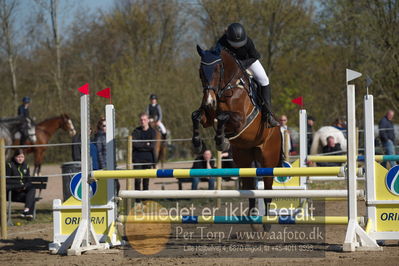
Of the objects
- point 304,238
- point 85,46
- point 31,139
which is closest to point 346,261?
point 304,238

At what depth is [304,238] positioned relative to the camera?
739cm

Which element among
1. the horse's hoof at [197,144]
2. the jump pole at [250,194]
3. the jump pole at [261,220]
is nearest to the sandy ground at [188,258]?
the jump pole at [261,220]

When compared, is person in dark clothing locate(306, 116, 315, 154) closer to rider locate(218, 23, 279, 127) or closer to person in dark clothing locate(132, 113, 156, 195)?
person in dark clothing locate(132, 113, 156, 195)

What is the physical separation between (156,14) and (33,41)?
624 centimetres

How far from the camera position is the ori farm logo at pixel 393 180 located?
258 inches

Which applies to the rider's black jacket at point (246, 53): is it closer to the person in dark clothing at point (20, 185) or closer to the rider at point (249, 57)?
the rider at point (249, 57)

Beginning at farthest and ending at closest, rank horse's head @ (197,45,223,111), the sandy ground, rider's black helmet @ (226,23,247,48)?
rider's black helmet @ (226,23,247,48) → horse's head @ (197,45,223,111) → the sandy ground

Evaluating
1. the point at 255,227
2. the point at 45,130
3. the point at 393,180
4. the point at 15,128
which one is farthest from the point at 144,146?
the point at 45,130

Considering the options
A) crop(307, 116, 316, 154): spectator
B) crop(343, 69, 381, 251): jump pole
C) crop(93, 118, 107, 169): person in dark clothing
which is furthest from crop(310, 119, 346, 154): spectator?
crop(343, 69, 381, 251): jump pole

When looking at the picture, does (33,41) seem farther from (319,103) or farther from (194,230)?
(194,230)

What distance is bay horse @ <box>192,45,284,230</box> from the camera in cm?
657

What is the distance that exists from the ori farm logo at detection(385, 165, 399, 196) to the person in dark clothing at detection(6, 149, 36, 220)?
575cm

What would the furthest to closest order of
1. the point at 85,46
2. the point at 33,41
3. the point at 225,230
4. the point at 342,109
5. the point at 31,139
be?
the point at 85,46
the point at 33,41
the point at 342,109
the point at 31,139
the point at 225,230

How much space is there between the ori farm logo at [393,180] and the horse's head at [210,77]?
196cm
